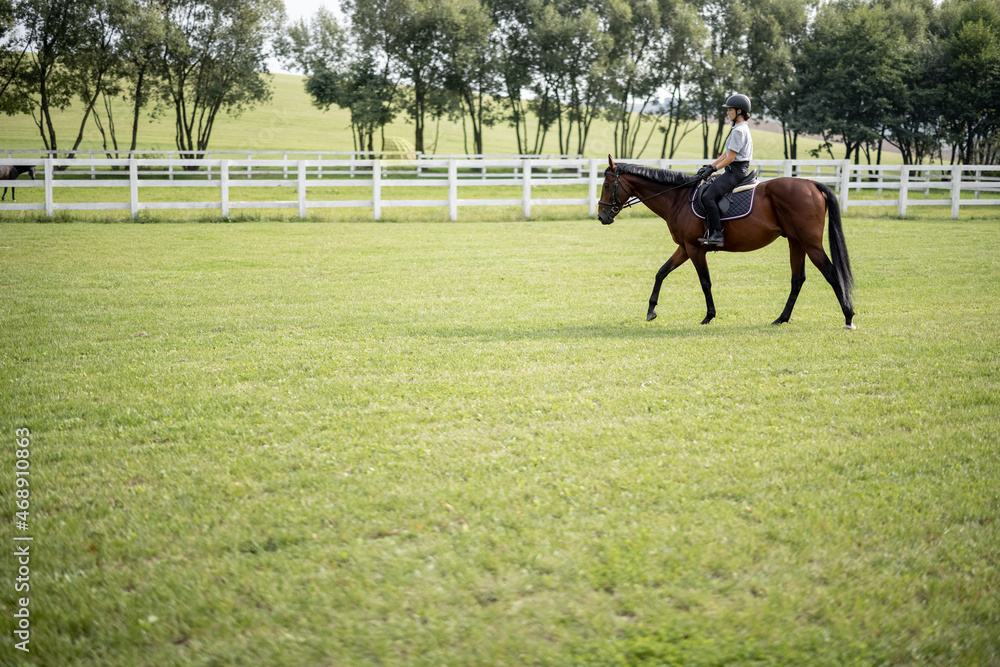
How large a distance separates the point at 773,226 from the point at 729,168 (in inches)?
32.4

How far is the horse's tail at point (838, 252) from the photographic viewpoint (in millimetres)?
8625

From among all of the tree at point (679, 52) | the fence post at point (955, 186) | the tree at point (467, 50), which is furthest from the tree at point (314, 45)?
the fence post at point (955, 186)

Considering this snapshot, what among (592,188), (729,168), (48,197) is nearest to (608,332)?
(729,168)

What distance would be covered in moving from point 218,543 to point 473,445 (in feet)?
5.61

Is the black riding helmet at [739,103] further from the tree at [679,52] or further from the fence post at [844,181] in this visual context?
the tree at [679,52]

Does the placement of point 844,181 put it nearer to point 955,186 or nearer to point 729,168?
point 955,186

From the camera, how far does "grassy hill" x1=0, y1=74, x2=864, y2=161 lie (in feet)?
218

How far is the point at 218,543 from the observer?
12.1ft

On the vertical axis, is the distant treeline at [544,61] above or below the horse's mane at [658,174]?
above

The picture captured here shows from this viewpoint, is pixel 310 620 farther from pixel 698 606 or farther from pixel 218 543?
pixel 698 606

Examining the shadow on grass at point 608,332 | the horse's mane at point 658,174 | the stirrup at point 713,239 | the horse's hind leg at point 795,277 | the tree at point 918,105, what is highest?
the tree at point 918,105

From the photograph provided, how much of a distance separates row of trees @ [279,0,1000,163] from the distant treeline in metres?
0.12

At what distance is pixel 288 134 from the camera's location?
78.6 m

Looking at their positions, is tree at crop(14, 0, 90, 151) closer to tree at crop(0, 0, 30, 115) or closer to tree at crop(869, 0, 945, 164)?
tree at crop(0, 0, 30, 115)
